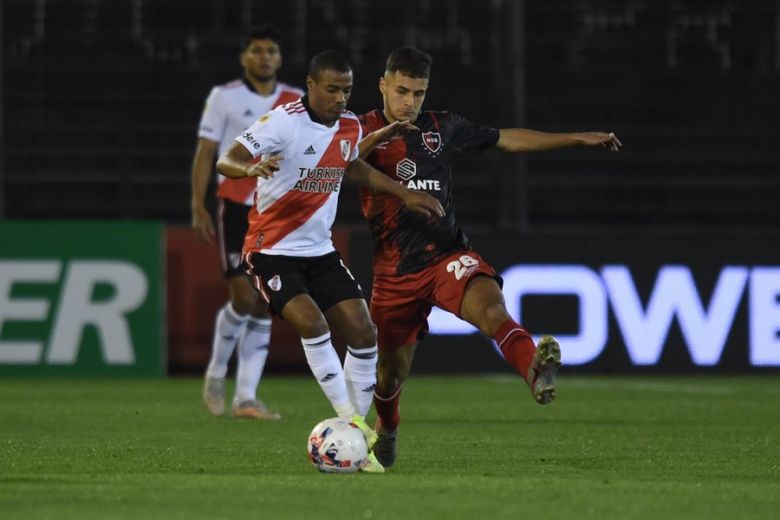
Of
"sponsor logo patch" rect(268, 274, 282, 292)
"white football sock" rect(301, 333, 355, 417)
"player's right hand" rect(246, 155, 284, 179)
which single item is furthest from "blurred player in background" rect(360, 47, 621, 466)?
"player's right hand" rect(246, 155, 284, 179)

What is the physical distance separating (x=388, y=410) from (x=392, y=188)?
1.01 meters

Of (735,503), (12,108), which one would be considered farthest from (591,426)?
(12,108)

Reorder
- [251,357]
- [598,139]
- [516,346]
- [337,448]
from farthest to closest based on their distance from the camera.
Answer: [251,357], [598,139], [516,346], [337,448]

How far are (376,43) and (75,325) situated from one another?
447 centimetres

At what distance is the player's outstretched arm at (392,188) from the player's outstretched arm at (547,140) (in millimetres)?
658

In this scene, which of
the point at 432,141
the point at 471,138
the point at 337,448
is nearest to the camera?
the point at 337,448

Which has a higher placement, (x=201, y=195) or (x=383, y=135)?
(x=383, y=135)

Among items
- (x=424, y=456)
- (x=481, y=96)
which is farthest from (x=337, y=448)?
(x=481, y=96)

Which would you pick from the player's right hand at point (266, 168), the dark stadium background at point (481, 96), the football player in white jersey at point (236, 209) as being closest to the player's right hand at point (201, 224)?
the football player in white jersey at point (236, 209)

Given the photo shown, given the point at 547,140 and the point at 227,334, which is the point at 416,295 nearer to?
the point at 547,140

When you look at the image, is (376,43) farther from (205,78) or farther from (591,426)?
(591,426)

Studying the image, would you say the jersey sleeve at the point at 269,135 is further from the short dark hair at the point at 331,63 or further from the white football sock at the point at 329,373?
the white football sock at the point at 329,373

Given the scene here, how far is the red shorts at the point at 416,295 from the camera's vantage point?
7172mm

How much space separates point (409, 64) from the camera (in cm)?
719
